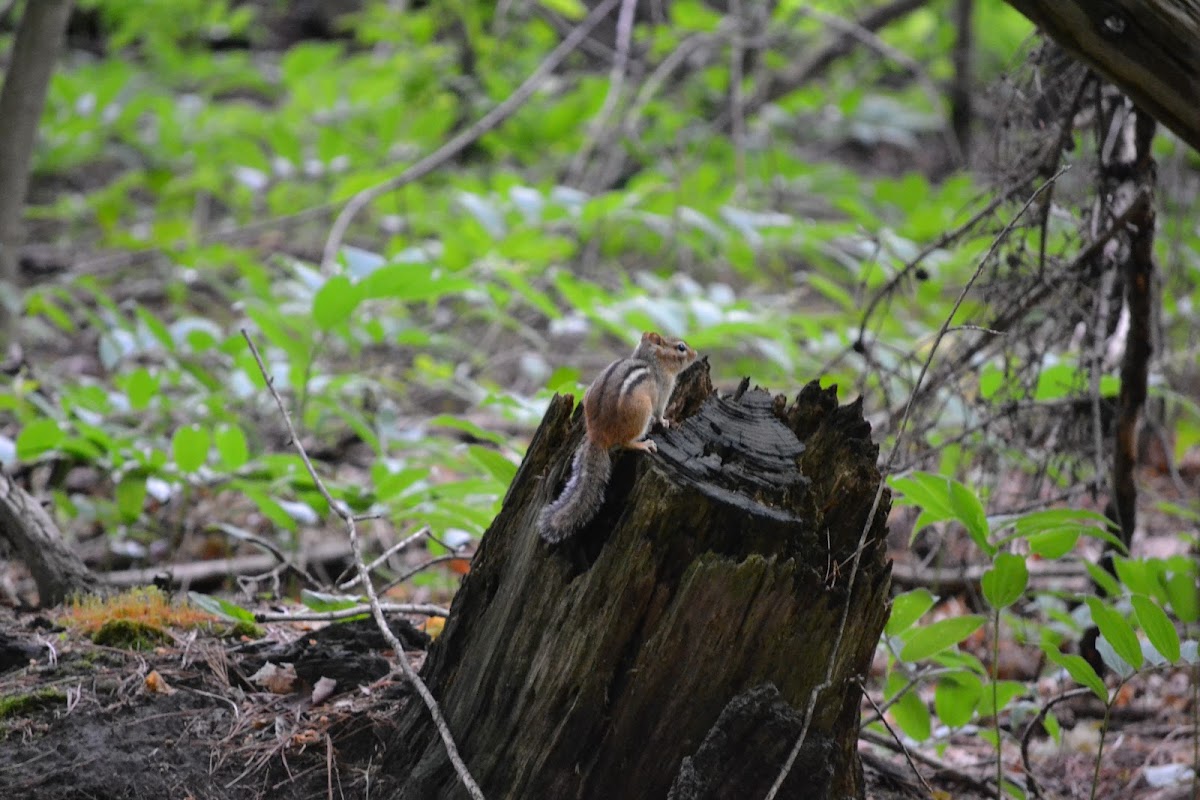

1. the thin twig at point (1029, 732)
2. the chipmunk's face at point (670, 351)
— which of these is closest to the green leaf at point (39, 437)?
the chipmunk's face at point (670, 351)

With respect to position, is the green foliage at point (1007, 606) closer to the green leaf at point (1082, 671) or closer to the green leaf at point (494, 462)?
the green leaf at point (1082, 671)

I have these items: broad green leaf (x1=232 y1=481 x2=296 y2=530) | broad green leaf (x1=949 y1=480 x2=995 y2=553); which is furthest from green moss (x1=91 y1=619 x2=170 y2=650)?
broad green leaf (x1=949 y1=480 x2=995 y2=553)

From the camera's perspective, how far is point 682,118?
7.04 m

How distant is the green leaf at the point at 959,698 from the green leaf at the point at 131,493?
253cm

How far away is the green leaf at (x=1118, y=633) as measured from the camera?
1966 mm

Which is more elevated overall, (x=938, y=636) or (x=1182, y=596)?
(x=1182, y=596)

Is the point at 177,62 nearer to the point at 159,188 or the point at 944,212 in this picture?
the point at 159,188

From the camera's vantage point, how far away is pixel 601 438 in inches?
72.4

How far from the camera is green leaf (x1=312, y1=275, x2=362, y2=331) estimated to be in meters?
3.23

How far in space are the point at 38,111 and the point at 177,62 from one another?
5.11 meters

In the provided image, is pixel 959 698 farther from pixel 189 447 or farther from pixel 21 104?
pixel 21 104

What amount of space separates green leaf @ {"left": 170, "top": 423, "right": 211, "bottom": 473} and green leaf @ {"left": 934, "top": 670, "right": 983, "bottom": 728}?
2.19 meters

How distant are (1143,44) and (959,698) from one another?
1.43 m

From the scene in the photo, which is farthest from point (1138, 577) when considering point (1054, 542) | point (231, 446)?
point (231, 446)
